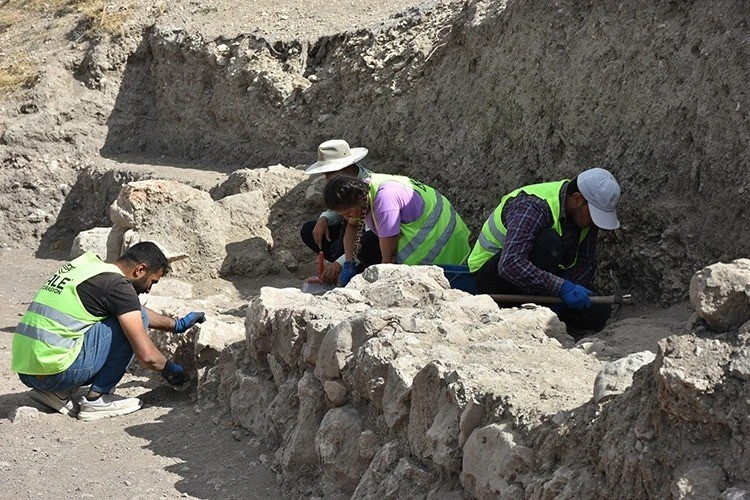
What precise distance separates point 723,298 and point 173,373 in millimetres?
3497

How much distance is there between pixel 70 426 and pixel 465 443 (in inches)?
105

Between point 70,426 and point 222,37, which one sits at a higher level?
point 222,37

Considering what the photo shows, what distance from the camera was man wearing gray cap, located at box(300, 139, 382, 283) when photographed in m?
→ 6.33

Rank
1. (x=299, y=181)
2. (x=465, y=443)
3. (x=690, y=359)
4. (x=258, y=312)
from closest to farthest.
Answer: (x=690, y=359) < (x=465, y=443) < (x=258, y=312) < (x=299, y=181)

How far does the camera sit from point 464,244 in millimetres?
6137

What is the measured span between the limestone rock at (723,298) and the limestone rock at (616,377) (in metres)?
0.28

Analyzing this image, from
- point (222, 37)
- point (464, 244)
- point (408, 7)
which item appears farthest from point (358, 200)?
point (222, 37)

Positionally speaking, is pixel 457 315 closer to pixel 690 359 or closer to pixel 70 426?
pixel 690 359

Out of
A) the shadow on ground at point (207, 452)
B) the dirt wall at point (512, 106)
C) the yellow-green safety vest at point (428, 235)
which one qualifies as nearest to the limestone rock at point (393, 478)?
the shadow on ground at point (207, 452)

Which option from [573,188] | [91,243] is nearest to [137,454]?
[573,188]

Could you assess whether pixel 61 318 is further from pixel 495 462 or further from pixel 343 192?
pixel 495 462

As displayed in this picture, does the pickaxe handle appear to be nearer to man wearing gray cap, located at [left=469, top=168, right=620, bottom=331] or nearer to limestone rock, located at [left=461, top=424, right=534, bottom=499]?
man wearing gray cap, located at [left=469, top=168, right=620, bottom=331]

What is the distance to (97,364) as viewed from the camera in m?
5.18

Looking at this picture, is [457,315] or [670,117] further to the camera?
[670,117]
